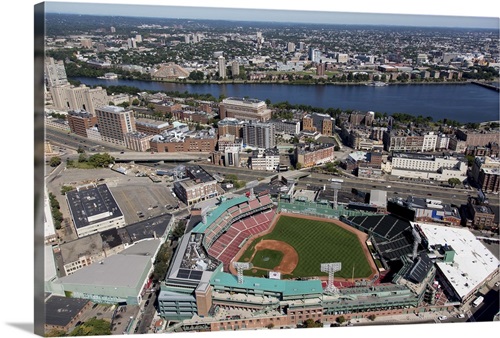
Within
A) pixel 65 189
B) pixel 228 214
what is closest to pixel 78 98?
pixel 65 189

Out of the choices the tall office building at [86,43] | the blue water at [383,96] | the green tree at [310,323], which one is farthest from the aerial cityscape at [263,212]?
the tall office building at [86,43]

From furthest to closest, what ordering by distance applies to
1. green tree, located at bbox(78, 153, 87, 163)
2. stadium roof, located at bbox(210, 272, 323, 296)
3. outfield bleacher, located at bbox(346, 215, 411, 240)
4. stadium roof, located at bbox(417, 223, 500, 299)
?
green tree, located at bbox(78, 153, 87, 163), outfield bleacher, located at bbox(346, 215, 411, 240), stadium roof, located at bbox(417, 223, 500, 299), stadium roof, located at bbox(210, 272, 323, 296)

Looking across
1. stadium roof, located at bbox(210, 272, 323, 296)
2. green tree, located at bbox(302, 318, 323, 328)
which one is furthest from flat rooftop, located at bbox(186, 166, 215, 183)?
green tree, located at bbox(302, 318, 323, 328)

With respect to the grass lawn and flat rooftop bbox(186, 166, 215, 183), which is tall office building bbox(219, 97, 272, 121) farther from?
the grass lawn

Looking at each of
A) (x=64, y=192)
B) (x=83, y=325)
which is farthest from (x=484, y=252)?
(x=64, y=192)

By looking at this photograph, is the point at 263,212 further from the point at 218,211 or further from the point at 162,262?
the point at 162,262

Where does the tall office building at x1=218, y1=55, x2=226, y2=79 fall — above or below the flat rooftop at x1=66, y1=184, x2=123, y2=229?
above
